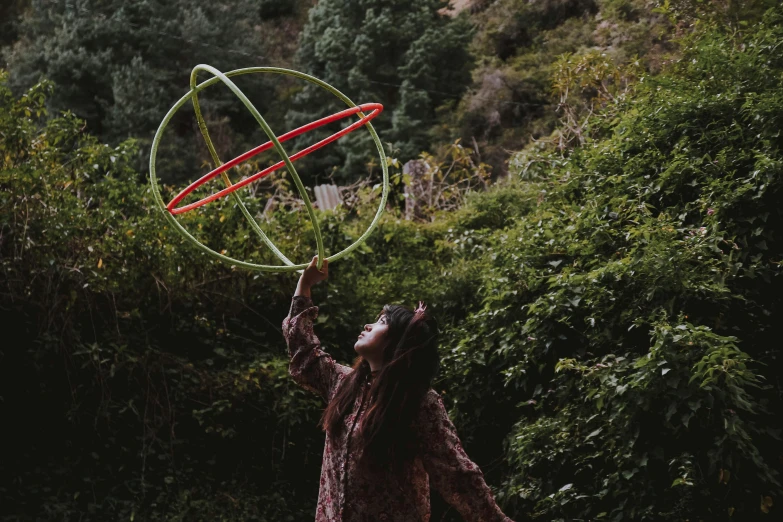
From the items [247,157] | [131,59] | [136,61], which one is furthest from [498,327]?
[131,59]

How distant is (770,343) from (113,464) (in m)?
3.51

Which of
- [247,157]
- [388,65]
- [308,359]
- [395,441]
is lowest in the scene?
[388,65]

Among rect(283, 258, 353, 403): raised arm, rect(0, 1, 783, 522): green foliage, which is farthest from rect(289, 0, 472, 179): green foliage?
rect(283, 258, 353, 403): raised arm

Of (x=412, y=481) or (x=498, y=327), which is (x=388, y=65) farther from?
(x=412, y=481)

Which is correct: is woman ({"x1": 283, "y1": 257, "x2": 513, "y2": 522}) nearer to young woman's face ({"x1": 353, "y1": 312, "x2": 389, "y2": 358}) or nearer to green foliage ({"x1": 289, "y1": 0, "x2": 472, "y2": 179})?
young woman's face ({"x1": 353, "y1": 312, "x2": 389, "y2": 358})

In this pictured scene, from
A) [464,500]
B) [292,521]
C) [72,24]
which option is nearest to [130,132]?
[72,24]

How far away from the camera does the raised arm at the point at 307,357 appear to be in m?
2.48

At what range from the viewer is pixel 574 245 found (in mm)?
4473

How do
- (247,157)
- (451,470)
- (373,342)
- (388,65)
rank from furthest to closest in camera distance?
(388,65) → (247,157) → (373,342) → (451,470)

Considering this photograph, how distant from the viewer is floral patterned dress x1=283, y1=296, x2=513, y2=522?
217cm

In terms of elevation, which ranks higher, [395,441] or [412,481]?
[395,441]

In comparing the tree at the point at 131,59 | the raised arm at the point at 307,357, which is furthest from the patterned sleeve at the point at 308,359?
the tree at the point at 131,59

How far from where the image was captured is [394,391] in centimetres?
224

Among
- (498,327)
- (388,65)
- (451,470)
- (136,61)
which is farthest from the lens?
(388,65)
